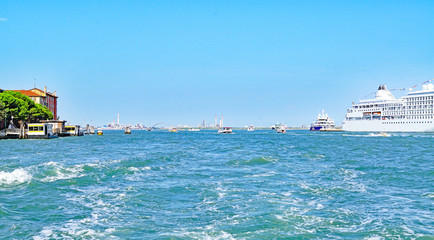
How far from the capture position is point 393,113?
502ft

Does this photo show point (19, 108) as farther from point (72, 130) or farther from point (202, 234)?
point (202, 234)

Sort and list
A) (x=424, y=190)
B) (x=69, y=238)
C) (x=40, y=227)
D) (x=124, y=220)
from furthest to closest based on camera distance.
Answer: (x=424, y=190) < (x=124, y=220) < (x=40, y=227) < (x=69, y=238)

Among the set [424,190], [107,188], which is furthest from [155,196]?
[424,190]

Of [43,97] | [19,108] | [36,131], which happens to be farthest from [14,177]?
[43,97]

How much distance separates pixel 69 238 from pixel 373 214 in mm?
10645

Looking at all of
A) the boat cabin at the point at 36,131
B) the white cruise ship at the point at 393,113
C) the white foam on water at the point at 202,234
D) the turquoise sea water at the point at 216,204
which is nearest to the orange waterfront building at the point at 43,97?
the boat cabin at the point at 36,131

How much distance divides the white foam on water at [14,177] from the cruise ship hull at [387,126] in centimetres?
14693

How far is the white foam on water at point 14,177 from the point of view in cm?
2115

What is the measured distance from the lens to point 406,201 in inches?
653

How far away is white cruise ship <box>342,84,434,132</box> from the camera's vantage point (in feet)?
470

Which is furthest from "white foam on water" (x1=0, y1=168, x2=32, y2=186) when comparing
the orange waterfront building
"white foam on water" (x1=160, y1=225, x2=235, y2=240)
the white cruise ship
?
the white cruise ship

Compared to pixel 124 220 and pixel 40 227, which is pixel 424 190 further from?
pixel 40 227

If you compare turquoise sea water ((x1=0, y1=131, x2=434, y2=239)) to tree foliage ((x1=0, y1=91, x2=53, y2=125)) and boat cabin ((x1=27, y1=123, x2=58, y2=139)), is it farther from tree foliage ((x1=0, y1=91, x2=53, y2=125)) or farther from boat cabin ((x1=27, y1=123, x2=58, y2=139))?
tree foliage ((x1=0, y1=91, x2=53, y2=125))

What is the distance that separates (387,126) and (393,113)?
5640 millimetres
